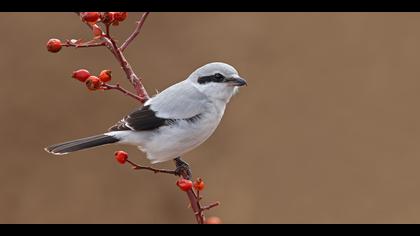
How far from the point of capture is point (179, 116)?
2574mm

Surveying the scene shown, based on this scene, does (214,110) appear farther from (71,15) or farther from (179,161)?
(71,15)

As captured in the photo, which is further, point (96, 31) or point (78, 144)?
point (78, 144)

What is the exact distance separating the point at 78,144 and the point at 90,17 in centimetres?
62

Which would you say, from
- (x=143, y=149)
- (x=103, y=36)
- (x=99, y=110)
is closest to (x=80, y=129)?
(x=99, y=110)

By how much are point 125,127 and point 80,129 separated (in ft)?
6.41

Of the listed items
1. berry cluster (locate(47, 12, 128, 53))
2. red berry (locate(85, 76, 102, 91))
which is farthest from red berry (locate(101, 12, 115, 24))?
red berry (locate(85, 76, 102, 91))

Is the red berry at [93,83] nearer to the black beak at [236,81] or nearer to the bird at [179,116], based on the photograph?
the bird at [179,116]

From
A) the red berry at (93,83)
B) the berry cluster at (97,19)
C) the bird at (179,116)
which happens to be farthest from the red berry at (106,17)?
the bird at (179,116)

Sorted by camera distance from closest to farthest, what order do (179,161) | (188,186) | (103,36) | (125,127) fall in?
(188,186) → (103,36) → (125,127) → (179,161)

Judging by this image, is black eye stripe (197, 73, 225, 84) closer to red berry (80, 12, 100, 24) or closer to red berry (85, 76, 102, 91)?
red berry (85, 76, 102, 91)

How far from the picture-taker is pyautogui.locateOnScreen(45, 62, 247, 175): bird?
8.23 ft

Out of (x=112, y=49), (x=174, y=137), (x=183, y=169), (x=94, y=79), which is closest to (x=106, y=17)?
(x=112, y=49)

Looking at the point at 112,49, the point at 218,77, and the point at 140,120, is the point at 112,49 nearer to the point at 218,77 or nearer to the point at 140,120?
the point at 140,120

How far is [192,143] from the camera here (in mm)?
2590
